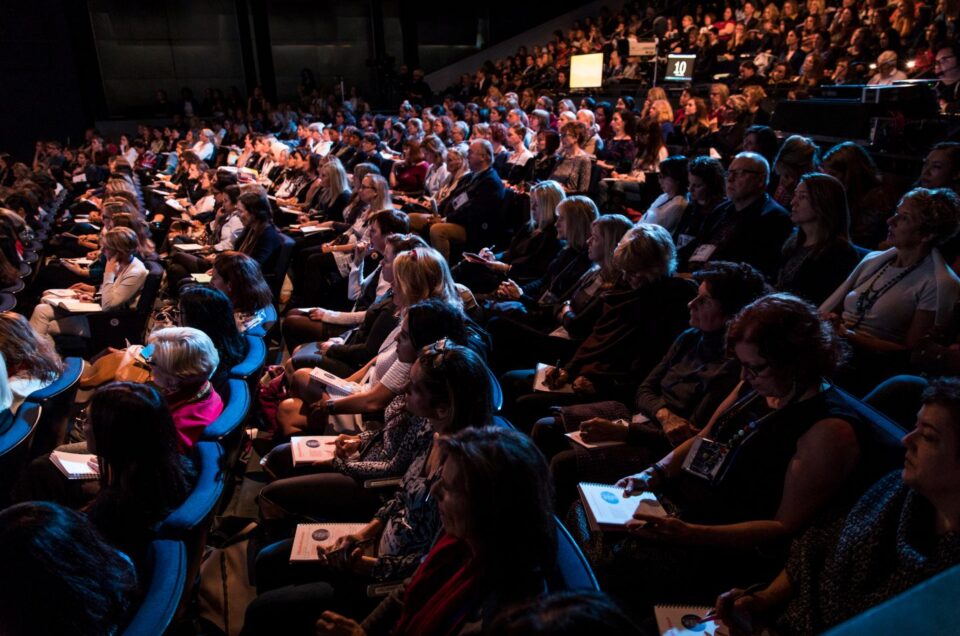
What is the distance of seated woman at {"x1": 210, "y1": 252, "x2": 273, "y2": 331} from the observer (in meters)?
3.43

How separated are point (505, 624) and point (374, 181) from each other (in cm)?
445

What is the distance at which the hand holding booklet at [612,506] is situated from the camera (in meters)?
1.71

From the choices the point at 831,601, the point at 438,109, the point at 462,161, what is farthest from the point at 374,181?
the point at 438,109

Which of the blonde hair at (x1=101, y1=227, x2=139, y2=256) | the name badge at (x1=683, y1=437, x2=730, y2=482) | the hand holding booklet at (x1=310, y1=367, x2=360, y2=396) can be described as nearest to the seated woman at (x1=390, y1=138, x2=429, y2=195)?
the blonde hair at (x1=101, y1=227, x2=139, y2=256)

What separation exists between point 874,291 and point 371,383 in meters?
2.16

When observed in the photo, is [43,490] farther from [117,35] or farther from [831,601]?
[117,35]

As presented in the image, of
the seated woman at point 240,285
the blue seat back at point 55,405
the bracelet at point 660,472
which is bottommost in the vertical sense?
the blue seat back at point 55,405

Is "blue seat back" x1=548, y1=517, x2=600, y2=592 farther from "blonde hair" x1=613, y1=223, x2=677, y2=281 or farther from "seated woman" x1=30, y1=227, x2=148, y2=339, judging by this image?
"seated woman" x1=30, y1=227, x2=148, y2=339

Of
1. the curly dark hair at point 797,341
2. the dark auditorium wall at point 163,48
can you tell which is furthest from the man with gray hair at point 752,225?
the dark auditorium wall at point 163,48

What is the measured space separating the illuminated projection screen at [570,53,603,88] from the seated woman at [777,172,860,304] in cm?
846

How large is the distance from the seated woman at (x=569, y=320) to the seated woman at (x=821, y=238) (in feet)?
2.66

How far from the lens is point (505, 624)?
89cm

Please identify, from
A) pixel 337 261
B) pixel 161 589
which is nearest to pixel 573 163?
pixel 337 261

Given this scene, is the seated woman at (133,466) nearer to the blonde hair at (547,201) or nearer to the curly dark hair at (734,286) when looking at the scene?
the curly dark hair at (734,286)
